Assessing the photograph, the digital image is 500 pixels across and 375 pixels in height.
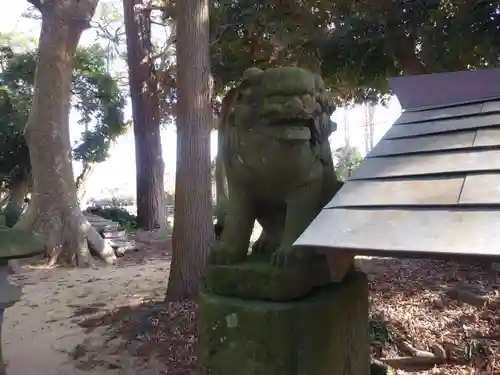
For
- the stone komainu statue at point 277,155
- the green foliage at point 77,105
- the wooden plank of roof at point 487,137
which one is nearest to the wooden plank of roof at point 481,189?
the wooden plank of roof at point 487,137

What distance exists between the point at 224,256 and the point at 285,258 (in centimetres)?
29

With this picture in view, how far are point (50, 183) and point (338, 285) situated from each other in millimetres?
6908

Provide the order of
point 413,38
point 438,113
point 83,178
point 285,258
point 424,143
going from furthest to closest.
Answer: point 83,178 → point 413,38 → point 438,113 → point 285,258 → point 424,143

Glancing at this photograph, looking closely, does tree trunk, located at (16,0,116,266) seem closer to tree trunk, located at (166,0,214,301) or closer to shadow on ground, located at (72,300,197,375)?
shadow on ground, located at (72,300,197,375)

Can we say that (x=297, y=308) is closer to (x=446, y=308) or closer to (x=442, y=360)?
(x=442, y=360)

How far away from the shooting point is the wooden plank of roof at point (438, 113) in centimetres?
200

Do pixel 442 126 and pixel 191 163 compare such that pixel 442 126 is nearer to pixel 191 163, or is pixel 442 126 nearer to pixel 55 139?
pixel 191 163

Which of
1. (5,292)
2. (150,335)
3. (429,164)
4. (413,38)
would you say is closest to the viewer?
(429,164)

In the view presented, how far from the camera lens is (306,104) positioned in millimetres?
1925

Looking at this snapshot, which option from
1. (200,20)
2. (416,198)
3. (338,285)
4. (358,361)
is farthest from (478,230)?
(200,20)

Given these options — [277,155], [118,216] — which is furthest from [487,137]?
[118,216]

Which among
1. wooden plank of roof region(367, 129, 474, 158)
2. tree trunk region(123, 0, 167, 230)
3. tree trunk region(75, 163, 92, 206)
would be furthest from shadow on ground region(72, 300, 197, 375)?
tree trunk region(75, 163, 92, 206)

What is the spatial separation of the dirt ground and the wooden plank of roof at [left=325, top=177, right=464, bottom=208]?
232cm

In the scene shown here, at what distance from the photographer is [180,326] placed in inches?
161
